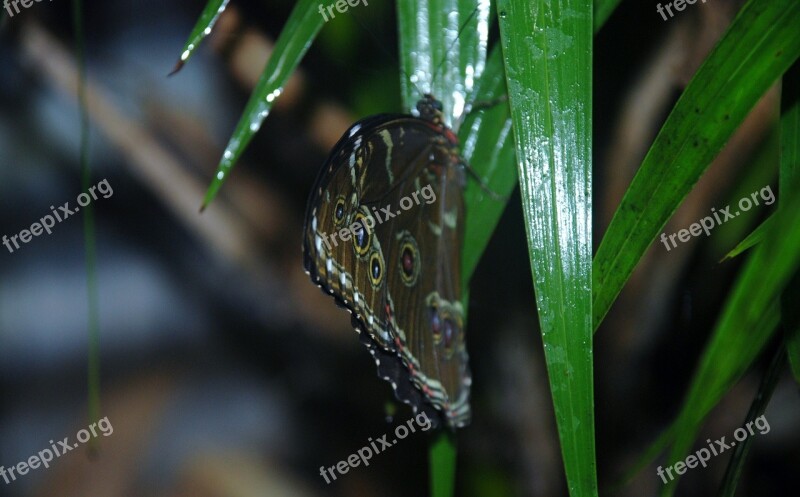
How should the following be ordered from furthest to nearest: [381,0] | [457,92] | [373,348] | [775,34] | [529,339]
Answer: [529,339]
[381,0]
[373,348]
[457,92]
[775,34]

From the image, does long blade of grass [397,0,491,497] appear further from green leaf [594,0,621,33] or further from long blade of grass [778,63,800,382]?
long blade of grass [778,63,800,382]

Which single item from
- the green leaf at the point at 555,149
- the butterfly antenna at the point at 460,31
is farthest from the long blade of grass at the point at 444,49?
the green leaf at the point at 555,149

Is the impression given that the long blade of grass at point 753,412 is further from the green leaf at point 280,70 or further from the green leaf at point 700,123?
the green leaf at point 280,70

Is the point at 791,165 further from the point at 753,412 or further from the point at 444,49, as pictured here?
the point at 444,49

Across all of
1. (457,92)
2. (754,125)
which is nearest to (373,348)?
(457,92)

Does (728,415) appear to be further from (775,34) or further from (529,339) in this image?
(775,34)

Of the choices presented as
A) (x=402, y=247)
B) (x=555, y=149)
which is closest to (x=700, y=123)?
(x=555, y=149)

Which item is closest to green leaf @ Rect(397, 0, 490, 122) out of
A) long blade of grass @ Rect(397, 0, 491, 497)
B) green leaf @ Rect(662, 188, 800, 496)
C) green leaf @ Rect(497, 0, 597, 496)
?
long blade of grass @ Rect(397, 0, 491, 497)
